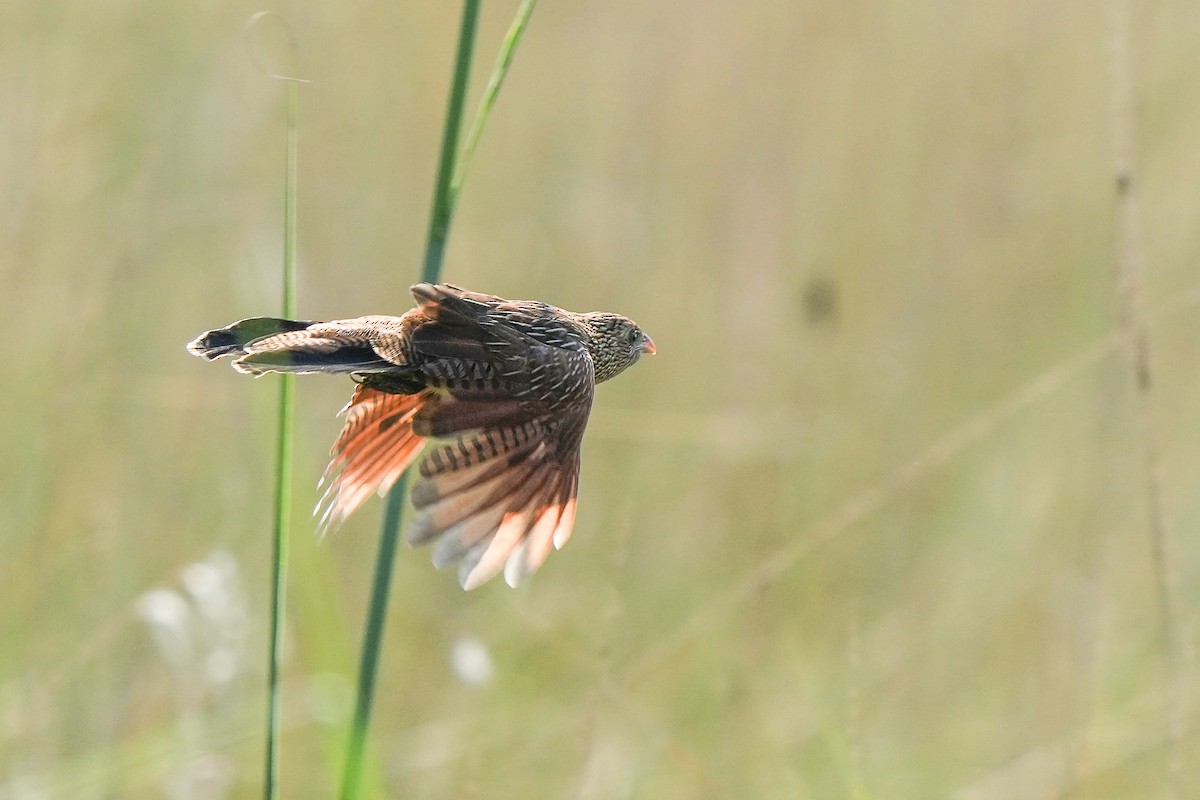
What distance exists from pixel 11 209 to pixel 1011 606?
7.35ft

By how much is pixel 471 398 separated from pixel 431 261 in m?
0.17

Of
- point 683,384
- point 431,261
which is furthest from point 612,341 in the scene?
point 683,384

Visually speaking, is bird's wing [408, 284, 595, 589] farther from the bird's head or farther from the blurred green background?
the blurred green background

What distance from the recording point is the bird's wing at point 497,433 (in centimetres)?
131

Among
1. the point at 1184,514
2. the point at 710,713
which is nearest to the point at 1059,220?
the point at 1184,514

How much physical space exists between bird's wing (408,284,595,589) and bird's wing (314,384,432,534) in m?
0.09

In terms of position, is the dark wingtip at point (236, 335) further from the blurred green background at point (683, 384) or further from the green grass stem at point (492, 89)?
the blurred green background at point (683, 384)

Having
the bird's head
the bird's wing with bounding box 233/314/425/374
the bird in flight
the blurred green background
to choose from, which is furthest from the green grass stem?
the blurred green background

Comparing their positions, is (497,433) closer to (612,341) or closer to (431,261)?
(431,261)

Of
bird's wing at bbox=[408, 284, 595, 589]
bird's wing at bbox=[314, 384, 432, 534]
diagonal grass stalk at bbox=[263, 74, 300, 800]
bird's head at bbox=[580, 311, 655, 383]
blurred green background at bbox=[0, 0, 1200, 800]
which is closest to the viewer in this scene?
diagonal grass stalk at bbox=[263, 74, 300, 800]

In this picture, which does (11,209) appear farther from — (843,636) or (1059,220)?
(1059,220)

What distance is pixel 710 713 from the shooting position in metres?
2.71

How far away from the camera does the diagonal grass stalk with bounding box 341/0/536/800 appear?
3.89 ft

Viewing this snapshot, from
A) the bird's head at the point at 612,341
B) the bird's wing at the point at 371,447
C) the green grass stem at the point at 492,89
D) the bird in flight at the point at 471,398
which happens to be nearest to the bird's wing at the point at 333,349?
the bird in flight at the point at 471,398
